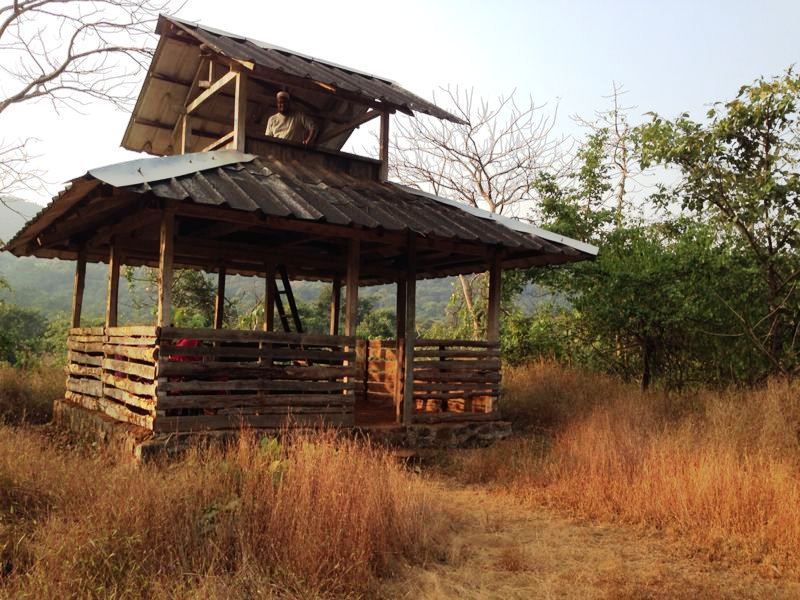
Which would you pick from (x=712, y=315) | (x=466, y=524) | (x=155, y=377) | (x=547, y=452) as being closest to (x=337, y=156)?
(x=155, y=377)

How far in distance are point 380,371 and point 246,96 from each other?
233 inches

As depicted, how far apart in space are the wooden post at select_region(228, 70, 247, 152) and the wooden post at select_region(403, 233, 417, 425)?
9.14ft

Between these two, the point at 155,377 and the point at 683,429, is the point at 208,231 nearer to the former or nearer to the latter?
the point at 155,377

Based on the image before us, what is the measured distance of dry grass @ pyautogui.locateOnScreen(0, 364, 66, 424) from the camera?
11242mm

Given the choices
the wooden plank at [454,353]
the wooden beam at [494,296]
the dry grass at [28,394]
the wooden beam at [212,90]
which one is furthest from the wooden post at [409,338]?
the dry grass at [28,394]

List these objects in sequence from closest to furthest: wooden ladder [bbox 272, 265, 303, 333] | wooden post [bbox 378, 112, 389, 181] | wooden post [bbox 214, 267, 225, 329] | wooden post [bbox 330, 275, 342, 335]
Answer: wooden post [bbox 378, 112, 389, 181]
wooden ladder [bbox 272, 265, 303, 333]
wooden post [bbox 214, 267, 225, 329]
wooden post [bbox 330, 275, 342, 335]

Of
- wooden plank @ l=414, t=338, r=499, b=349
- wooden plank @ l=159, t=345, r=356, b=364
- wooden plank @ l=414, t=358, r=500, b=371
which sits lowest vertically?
wooden plank @ l=414, t=358, r=500, b=371

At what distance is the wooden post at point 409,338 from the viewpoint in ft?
30.0

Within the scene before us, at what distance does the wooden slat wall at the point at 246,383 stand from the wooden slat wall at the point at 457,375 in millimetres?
1411

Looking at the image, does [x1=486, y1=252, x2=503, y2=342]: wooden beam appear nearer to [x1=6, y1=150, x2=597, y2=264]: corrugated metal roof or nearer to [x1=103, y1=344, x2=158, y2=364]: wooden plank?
[x1=6, y1=150, x2=597, y2=264]: corrugated metal roof

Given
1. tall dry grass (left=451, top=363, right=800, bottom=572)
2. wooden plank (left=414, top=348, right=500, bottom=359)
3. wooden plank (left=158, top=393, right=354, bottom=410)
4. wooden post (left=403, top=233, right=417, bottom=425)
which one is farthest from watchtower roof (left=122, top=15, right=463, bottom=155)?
tall dry grass (left=451, top=363, right=800, bottom=572)

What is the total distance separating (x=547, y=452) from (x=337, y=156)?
5.33m

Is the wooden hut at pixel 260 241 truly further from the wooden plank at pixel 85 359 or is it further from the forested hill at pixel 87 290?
the forested hill at pixel 87 290

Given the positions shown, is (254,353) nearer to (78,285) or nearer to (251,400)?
(251,400)
